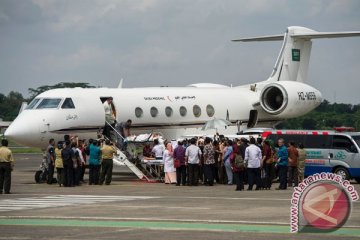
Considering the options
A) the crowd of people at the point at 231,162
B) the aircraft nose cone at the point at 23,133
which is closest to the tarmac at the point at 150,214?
the crowd of people at the point at 231,162

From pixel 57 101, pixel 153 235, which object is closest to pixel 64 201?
pixel 153 235

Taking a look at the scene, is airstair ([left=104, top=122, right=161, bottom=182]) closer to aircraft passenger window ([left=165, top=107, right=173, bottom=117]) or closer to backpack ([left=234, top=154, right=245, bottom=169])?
backpack ([left=234, top=154, right=245, bottom=169])

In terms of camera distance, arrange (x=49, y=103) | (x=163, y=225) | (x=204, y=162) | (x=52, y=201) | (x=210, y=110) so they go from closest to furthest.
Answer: (x=163, y=225)
(x=52, y=201)
(x=204, y=162)
(x=49, y=103)
(x=210, y=110)

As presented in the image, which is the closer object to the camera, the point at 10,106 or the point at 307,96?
the point at 307,96

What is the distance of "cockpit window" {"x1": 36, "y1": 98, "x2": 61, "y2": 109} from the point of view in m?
37.7

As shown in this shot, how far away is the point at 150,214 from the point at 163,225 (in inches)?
91.3

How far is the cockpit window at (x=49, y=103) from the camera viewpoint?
3772cm

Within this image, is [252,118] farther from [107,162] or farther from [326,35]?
[107,162]

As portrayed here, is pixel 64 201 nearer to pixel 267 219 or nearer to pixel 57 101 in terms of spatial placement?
pixel 267 219

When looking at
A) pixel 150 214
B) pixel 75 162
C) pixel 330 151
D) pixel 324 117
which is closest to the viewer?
pixel 150 214

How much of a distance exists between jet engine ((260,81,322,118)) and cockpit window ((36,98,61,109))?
37.5 ft

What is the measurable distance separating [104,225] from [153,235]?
6.65ft

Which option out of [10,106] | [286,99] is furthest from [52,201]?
[10,106]

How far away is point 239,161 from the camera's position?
3059 centimetres
